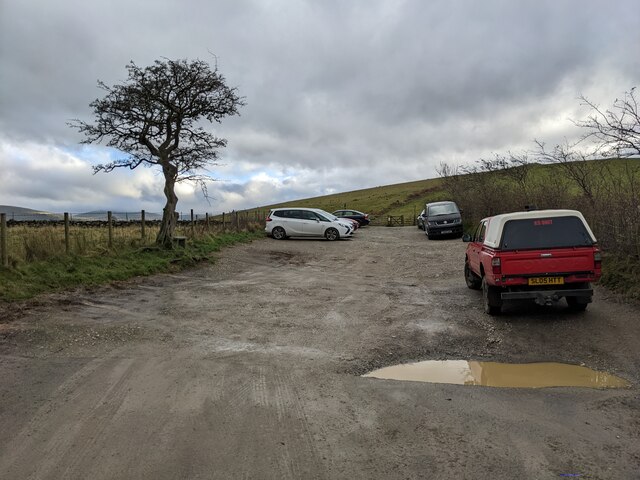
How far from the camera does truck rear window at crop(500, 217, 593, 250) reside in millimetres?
7484

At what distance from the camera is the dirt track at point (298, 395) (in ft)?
11.4

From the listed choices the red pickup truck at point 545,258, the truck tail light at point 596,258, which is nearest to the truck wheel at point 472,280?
the red pickup truck at point 545,258

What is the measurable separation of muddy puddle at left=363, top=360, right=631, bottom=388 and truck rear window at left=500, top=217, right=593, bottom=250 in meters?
2.35

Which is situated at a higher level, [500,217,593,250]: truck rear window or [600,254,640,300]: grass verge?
[500,217,593,250]: truck rear window

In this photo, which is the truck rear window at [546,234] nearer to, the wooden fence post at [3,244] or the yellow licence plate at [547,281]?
the yellow licence plate at [547,281]

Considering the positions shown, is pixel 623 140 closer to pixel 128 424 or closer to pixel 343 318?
pixel 343 318

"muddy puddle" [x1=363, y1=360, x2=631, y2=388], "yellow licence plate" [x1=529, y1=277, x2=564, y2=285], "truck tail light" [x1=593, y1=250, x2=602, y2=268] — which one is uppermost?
"truck tail light" [x1=593, y1=250, x2=602, y2=268]

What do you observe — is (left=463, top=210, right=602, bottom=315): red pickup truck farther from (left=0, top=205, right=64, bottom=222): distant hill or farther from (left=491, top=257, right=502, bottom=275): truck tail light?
(left=0, top=205, right=64, bottom=222): distant hill

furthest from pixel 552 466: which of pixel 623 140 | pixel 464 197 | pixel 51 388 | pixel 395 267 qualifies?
pixel 464 197

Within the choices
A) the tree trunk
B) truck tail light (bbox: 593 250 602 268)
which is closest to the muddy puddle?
truck tail light (bbox: 593 250 602 268)

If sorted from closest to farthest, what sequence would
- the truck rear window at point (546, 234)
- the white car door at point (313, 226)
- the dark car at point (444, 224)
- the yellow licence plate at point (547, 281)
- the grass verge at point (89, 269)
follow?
the yellow licence plate at point (547, 281), the truck rear window at point (546, 234), the grass verge at point (89, 269), the dark car at point (444, 224), the white car door at point (313, 226)

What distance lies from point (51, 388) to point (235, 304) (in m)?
4.71

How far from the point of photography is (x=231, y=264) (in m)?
15.9

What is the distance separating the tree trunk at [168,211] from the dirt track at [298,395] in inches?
251
